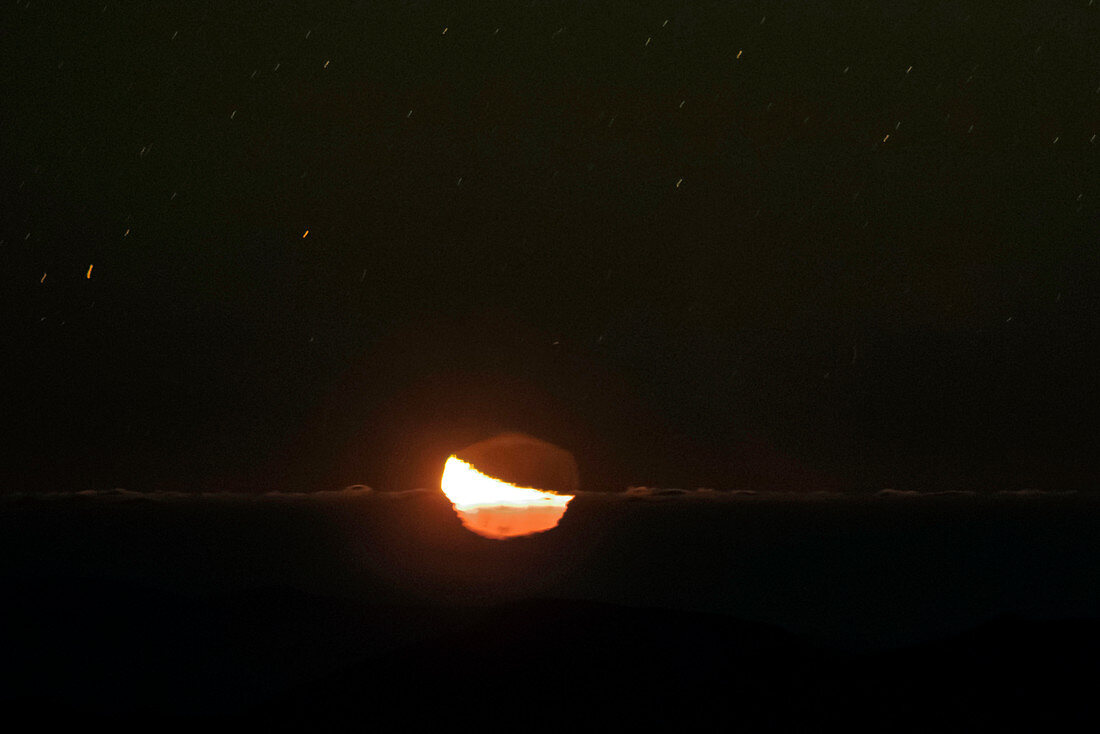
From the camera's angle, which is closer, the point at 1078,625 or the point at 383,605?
the point at 1078,625

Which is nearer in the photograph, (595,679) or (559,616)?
(595,679)

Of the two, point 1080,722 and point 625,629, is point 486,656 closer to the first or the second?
point 625,629

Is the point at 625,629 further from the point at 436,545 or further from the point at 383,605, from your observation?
the point at 436,545

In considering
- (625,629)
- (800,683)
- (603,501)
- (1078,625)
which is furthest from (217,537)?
(1078,625)

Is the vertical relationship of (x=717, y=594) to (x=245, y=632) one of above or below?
above

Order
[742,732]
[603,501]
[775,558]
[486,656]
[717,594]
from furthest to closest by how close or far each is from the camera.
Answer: [603,501] → [775,558] → [717,594] → [486,656] → [742,732]

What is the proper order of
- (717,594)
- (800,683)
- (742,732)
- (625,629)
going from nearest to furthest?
(742,732) → (800,683) → (625,629) → (717,594)

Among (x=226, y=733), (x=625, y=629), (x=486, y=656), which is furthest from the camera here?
(x=625, y=629)

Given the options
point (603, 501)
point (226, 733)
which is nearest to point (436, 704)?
point (226, 733)

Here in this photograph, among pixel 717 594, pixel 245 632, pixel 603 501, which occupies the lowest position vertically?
pixel 245 632
